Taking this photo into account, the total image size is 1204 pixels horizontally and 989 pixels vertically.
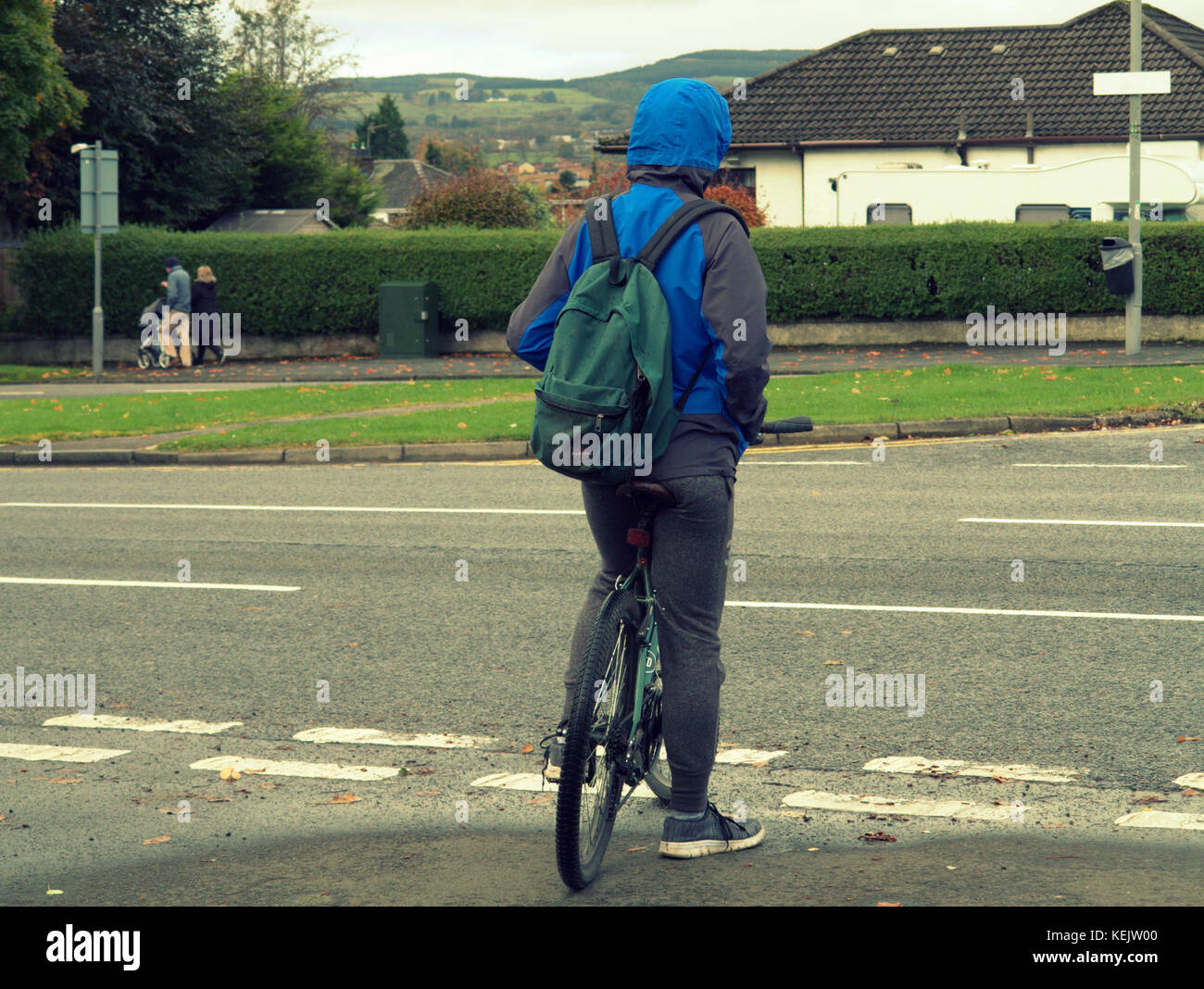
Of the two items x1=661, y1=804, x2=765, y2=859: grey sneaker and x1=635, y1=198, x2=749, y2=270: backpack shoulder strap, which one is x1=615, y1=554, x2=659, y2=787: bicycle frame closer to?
x1=661, y1=804, x2=765, y2=859: grey sneaker

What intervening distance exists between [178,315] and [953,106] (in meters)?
20.7

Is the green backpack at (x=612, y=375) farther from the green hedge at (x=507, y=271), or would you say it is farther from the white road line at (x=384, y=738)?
the green hedge at (x=507, y=271)

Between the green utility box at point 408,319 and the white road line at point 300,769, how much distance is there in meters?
21.7

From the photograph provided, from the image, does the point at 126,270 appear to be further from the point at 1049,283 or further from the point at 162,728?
the point at 162,728

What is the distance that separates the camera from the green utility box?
26.7 meters

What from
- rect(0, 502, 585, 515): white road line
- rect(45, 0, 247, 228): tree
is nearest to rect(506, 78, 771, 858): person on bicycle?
rect(0, 502, 585, 515): white road line

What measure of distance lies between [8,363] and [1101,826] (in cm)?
2785

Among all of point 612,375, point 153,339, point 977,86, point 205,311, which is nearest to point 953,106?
point 977,86

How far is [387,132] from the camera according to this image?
12181 cm

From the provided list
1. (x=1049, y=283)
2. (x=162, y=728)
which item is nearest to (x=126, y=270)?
(x=1049, y=283)

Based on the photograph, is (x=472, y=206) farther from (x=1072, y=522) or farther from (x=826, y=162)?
(x=1072, y=522)

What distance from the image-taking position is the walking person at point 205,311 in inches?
1065

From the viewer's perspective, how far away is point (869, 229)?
25.9 meters
